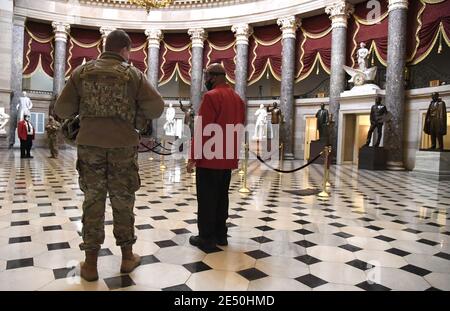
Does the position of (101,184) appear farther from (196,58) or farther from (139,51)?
(139,51)

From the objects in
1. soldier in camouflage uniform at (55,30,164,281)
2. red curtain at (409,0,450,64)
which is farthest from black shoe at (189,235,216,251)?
red curtain at (409,0,450,64)

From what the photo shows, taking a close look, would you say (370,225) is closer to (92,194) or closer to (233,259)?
(233,259)

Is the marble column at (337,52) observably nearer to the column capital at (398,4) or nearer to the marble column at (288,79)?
the marble column at (288,79)

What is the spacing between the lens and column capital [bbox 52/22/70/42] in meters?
19.2

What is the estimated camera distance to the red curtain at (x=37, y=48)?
18938 millimetres

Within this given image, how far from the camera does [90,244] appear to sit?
2.55 m

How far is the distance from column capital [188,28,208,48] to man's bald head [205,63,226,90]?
17.4 meters

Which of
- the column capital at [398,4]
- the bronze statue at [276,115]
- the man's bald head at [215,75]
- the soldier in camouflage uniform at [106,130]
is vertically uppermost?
the column capital at [398,4]

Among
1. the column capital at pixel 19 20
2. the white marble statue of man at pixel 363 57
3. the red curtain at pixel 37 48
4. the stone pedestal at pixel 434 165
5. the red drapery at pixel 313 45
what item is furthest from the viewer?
the red curtain at pixel 37 48

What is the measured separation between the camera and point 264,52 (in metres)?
18.9

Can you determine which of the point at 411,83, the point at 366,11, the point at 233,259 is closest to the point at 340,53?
the point at 366,11

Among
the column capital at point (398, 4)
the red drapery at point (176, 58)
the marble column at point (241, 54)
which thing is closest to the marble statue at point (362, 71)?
the column capital at point (398, 4)

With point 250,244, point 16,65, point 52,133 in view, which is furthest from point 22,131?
point 250,244

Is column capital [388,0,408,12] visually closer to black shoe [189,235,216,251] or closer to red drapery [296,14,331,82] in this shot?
red drapery [296,14,331,82]
